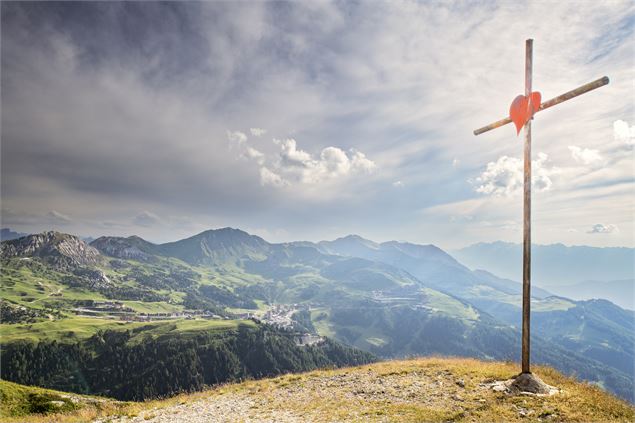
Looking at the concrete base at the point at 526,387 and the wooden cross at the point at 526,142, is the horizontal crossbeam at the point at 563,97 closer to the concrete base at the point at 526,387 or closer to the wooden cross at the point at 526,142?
the wooden cross at the point at 526,142

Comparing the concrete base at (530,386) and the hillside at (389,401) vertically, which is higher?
the concrete base at (530,386)

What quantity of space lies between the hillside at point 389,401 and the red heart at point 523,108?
39.6ft

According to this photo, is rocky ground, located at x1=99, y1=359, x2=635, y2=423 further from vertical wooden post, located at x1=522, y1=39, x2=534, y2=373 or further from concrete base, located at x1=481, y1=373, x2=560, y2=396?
vertical wooden post, located at x1=522, y1=39, x2=534, y2=373

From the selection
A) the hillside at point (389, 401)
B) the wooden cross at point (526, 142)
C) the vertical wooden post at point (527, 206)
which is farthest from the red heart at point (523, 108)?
the hillside at point (389, 401)

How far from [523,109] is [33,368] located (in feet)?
878

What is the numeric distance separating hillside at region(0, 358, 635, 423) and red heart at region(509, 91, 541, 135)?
39.6 ft

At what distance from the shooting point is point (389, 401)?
1683cm

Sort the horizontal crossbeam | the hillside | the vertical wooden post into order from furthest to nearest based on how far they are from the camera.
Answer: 1. the vertical wooden post
2. the hillside
3. the horizontal crossbeam

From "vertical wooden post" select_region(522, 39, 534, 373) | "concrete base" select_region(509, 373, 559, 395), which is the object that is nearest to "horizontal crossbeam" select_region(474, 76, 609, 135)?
"vertical wooden post" select_region(522, 39, 534, 373)

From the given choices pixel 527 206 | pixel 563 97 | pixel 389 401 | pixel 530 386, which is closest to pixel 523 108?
pixel 563 97

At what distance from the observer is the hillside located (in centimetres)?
1313

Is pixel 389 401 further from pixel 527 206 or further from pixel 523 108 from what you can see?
pixel 523 108

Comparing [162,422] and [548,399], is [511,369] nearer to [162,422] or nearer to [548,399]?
[548,399]

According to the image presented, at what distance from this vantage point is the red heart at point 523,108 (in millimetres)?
14938
